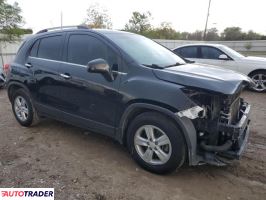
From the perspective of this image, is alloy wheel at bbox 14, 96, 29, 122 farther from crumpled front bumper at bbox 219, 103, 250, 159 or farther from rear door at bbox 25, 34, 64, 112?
crumpled front bumper at bbox 219, 103, 250, 159

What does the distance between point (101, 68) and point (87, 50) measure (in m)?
0.70

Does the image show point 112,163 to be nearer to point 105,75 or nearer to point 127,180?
point 127,180

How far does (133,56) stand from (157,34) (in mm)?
35651

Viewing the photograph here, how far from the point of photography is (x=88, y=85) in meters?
3.86

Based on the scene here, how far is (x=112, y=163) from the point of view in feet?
12.4

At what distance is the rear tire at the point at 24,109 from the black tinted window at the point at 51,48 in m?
0.86

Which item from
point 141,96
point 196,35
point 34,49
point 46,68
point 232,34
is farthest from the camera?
point 196,35

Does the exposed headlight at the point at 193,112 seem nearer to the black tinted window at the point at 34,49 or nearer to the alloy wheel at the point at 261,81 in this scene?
the black tinted window at the point at 34,49

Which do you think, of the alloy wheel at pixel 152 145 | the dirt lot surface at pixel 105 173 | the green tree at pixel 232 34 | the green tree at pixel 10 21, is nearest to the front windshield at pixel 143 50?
the alloy wheel at pixel 152 145

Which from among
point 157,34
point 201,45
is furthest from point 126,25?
point 201,45

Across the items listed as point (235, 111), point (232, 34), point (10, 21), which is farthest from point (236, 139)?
point (232, 34)

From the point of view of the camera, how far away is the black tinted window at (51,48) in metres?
4.45

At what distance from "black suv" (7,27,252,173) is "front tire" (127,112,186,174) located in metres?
0.01

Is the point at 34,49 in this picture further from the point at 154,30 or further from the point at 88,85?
the point at 154,30
